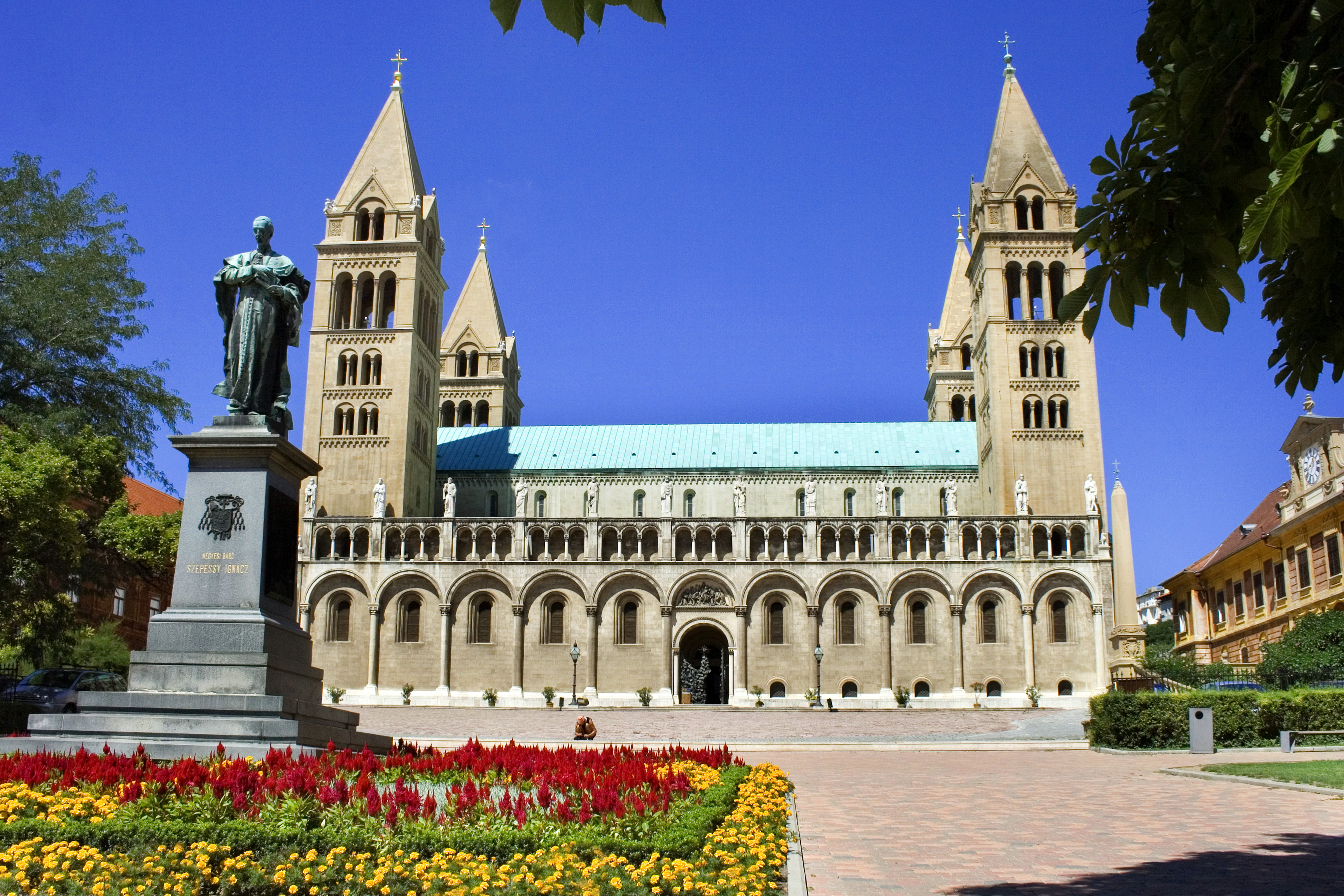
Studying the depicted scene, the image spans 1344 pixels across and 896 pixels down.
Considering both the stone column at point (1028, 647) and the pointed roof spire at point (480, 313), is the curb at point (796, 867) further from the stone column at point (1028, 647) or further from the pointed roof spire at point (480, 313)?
the pointed roof spire at point (480, 313)

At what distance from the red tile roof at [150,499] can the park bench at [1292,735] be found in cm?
5282

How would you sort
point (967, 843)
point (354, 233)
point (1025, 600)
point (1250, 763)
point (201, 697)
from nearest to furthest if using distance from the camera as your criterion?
point (967, 843) → point (201, 697) → point (1250, 763) → point (1025, 600) → point (354, 233)

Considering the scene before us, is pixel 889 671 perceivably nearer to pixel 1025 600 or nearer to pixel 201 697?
pixel 1025 600

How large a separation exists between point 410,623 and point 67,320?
28.0 m

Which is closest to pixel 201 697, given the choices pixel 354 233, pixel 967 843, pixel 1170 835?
pixel 967 843

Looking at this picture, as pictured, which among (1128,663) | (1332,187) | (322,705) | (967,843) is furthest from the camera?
(1128,663)

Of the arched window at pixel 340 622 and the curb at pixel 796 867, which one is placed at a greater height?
the arched window at pixel 340 622

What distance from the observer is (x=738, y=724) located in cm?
4325

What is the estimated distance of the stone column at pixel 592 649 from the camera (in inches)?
2365

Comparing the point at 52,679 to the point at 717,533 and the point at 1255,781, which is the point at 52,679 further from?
the point at 717,533

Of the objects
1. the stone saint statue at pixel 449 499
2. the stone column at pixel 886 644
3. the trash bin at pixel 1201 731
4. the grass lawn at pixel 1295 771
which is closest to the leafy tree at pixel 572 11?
the grass lawn at pixel 1295 771

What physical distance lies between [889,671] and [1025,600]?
301 inches

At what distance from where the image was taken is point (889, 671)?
59469mm

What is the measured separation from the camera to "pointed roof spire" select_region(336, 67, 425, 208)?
2677 inches
